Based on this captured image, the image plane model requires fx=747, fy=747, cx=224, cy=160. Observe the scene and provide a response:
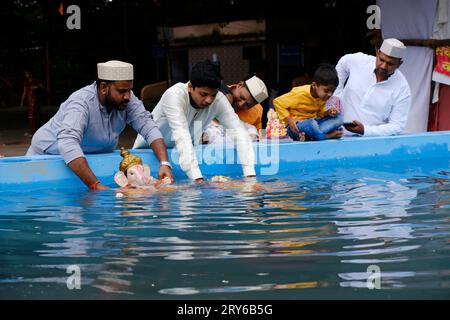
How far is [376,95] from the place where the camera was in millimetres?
7434

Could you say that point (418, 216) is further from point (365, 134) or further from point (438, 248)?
point (365, 134)

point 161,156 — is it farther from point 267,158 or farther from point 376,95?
point 376,95

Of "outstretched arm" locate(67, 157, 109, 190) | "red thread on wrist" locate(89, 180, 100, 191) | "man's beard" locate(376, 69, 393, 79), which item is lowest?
"red thread on wrist" locate(89, 180, 100, 191)

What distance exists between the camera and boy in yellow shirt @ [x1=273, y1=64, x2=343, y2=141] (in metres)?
7.04

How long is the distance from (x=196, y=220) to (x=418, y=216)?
4.53 feet

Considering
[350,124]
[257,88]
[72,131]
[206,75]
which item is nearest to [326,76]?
[257,88]

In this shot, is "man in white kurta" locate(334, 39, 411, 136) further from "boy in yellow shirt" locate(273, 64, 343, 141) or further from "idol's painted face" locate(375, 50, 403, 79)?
"boy in yellow shirt" locate(273, 64, 343, 141)

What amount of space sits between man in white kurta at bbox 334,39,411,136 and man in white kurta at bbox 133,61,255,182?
1.49 m

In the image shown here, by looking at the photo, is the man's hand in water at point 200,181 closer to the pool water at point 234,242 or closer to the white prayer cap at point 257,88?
the pool water at point 234,242

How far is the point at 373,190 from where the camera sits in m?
5.66

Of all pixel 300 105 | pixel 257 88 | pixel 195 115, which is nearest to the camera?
pixel 195 115

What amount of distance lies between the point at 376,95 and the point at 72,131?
3.22 metres

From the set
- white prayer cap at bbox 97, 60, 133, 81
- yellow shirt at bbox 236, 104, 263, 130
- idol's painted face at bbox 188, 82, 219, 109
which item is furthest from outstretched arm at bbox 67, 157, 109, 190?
yellow shirt at bbox 236, 104, 263, 130
